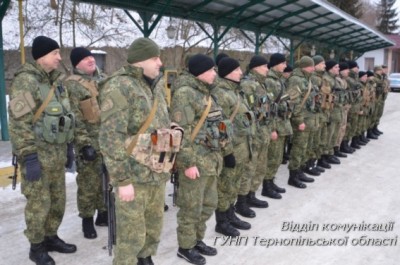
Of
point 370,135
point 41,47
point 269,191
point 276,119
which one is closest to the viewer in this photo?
point 41,47

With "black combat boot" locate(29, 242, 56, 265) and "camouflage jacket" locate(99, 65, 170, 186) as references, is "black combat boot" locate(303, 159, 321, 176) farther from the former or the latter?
"black combat boot" locate(29, 242, 56, 265)

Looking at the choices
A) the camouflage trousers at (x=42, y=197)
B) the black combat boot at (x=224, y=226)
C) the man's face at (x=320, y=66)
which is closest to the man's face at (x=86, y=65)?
the camouflage trousers at (x=42, y=197)

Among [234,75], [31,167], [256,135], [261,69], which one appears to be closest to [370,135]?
[261,69]

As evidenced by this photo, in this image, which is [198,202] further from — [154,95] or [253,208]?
[253,208]

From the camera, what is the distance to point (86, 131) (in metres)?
3.70

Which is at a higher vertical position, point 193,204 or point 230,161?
point 230,161

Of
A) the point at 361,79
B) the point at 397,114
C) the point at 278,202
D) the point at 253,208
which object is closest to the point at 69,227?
the point at 253,208

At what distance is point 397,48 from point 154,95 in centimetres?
3885

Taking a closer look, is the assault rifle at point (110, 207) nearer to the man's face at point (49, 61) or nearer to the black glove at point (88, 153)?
the black glove at point (88, 153)

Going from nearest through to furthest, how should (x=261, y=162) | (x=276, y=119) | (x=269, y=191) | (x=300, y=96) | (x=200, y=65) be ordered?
(x=200, y=65), (x=261, y=162), (x=276, y=119), (x=269, y=191), (x=300, y=96)

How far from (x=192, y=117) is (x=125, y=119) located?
0.81m

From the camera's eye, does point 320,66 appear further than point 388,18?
No

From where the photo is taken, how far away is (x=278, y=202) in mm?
5148

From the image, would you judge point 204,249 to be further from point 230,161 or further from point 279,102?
point 279,102
